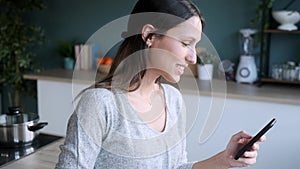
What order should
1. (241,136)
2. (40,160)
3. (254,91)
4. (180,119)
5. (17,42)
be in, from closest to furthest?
(241,136), (180,119), (40,160), (254,91), (17,42)

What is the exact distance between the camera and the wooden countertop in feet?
4.56

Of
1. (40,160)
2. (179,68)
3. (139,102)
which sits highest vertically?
(179,68)

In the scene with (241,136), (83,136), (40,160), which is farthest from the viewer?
(40,160)

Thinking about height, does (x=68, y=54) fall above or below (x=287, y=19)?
below

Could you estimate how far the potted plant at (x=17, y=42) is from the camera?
314cm

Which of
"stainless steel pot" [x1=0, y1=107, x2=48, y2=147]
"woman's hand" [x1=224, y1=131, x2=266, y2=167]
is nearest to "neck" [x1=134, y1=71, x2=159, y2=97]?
"woman's hand" [x1=224, y1=131, x2=266, y2=167]

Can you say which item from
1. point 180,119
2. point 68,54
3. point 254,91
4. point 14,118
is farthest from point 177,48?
point 68,54

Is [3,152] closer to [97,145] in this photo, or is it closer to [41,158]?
[41,158]

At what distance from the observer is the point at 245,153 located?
1002 mm

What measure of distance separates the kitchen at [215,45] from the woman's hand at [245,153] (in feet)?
0.60

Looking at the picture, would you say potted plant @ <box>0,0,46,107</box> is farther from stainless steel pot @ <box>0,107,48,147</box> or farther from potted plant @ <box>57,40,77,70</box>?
stainless steel pot @ <box>0,107,48,147</box>

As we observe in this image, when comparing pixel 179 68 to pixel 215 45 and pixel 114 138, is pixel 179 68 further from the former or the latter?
pixel 215 45

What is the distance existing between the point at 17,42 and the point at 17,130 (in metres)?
1.78

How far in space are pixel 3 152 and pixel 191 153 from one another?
119 centimetres
